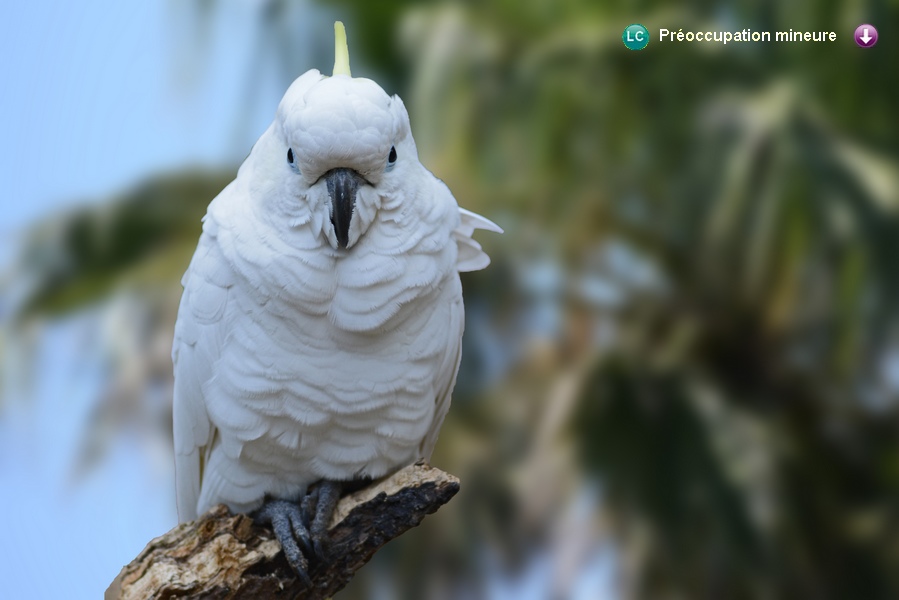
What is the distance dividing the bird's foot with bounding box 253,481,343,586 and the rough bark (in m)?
0.02

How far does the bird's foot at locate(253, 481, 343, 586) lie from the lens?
1.87 m

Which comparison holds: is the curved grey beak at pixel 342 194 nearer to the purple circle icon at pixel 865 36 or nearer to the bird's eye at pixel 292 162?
the bird's eye at pixel 292 162

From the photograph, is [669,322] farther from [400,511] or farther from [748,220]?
[400,511]

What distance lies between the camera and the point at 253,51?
12.3 ft

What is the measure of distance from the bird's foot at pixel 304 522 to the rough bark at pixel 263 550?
0.07 feet

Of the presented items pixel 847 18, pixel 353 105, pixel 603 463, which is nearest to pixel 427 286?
pixel 353 105

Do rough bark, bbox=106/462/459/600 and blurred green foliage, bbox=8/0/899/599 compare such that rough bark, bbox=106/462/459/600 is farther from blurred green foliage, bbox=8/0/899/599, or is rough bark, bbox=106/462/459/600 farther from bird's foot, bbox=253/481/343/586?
blurred green foliage, bbox=8/0/899/599

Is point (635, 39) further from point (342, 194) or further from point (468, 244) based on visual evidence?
point (342, 194)

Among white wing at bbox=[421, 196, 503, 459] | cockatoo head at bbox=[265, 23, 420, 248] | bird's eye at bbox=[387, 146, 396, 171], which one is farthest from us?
white wing at bbox=[421, 196, 503, 459]

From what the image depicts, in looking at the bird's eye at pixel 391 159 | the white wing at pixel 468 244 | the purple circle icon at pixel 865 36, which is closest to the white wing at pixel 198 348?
the bird's eye at pixel 391 159

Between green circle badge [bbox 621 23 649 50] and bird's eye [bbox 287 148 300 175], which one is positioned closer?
bird's eye [bbox 287 148 300 175]

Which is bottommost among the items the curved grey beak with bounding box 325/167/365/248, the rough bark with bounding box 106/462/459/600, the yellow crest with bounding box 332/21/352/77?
the rough bark with bounding box 106/462/459/600

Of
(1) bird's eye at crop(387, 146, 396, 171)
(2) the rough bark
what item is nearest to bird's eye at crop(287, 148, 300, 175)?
(1) bird's eye at crop(387, 146, 396, 171)

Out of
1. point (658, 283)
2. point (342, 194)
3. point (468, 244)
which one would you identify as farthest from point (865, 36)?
point (342, 194)
